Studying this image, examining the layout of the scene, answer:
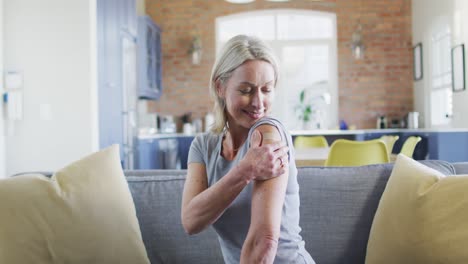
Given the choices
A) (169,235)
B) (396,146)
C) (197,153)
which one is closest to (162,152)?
(396,146)

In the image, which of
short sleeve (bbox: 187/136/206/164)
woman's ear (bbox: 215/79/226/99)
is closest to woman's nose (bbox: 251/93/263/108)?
woman's ear (bbox: 215/79/226/99)

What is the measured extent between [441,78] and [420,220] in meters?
5.43

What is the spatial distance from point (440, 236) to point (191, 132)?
6.31 m

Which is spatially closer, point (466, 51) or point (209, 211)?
point (209, 211)

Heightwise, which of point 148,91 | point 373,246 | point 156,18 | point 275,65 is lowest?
point 373,246

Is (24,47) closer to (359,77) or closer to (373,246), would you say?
(373,246)

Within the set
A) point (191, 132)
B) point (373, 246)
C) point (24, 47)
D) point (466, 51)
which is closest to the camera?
point (373, 246)

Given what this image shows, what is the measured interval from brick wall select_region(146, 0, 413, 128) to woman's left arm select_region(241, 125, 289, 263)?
6.80 metres

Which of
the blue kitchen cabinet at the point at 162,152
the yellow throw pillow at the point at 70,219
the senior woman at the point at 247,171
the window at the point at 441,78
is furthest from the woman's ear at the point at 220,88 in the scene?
the window at the point at 441,78

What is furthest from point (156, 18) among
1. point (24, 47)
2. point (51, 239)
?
point (51, 239)

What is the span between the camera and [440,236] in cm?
140

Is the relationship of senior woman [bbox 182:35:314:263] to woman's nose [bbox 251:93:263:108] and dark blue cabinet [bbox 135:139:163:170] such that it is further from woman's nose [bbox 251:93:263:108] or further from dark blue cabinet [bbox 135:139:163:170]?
dark blue cabinet [bbox 135:139:163:170]

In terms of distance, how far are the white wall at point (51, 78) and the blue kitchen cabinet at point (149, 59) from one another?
2.64 metres

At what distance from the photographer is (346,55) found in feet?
25.2
